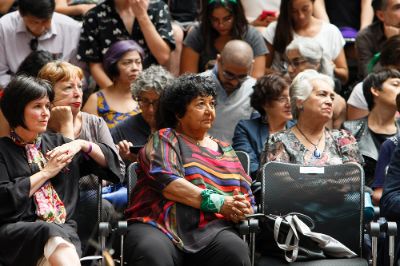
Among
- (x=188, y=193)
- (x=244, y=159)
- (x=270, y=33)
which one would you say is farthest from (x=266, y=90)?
(x=188, y=193)

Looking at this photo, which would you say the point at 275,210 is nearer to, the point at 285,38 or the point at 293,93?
the point at 293,93

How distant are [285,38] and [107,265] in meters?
3.02

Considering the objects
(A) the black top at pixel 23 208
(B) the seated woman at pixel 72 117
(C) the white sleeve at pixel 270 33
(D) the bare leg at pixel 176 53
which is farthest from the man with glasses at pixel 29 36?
(A) the black top at pixel 23 208

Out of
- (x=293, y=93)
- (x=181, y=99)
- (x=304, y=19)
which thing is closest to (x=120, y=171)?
(x=181, y=99)

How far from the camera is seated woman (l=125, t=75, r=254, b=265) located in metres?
4.91

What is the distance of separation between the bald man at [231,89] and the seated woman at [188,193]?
1.22 metres

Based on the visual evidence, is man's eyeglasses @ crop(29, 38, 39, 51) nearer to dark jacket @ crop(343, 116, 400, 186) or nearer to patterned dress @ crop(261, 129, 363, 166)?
patterned dress @ crop(261, 129, 363, 166)

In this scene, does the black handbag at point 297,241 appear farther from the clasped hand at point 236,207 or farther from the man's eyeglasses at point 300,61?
the man's eyeglasses at point 300,61

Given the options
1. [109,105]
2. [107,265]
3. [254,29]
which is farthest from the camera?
[254,29]

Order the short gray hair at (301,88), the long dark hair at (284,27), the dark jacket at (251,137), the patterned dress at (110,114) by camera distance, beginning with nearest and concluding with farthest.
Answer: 1. the short gray hair at (301,88)
2. the dark jacket at (251,137)
3. the patterned dress at (110,114)
4. the long dark hair at (284,27)

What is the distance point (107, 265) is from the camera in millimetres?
4914

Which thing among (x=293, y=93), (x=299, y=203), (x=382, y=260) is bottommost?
(x=382, y=260)

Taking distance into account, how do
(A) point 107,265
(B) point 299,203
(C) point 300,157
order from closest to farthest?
(A) point 107,265 < (B) point 299,203 < (C) point 300,157

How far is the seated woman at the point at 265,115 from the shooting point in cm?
616
